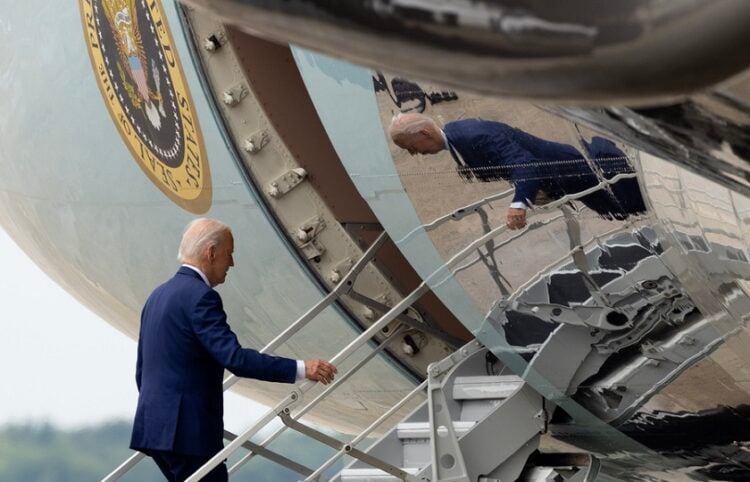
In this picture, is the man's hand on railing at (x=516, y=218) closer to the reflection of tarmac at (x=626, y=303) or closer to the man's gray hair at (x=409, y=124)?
the reflection of tarmac at (x=626, y=303)

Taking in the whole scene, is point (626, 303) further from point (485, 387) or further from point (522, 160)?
point (485, 387)

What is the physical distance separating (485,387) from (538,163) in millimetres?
1446

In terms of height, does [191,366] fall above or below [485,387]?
above

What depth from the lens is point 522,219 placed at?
3836 mm

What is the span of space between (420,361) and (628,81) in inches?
189

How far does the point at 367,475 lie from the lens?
5.21 m

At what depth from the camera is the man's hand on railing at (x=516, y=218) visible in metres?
3.82

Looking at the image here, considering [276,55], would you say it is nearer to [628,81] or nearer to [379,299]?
[379,299]

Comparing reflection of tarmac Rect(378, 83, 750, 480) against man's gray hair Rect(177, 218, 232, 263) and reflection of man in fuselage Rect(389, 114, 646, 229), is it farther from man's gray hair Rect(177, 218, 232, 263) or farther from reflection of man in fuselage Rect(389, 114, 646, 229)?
man's gray hair Rect(177, 218, 232, 263)

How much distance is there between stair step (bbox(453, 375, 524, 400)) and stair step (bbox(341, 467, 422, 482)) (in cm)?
33

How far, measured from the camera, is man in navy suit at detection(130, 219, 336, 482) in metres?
4.24

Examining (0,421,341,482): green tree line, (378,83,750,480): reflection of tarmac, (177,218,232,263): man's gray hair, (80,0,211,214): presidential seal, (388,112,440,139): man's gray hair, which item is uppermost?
(0,421,341,482): green tree line

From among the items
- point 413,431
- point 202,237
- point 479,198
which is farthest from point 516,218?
point 413,431

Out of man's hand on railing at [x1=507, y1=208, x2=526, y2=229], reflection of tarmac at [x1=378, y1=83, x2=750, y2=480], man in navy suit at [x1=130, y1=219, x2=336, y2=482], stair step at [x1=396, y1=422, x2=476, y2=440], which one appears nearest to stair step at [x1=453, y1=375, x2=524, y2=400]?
stair step at [x1=396, y1=422, x2=476, y2=440]
